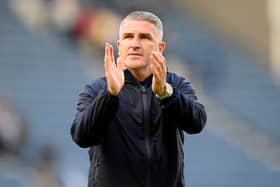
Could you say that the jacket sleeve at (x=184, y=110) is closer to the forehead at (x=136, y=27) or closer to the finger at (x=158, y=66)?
the finger at (x=158, y=66)

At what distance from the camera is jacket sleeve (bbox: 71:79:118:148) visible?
10.8 feet

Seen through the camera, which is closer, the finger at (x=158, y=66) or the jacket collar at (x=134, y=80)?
the finger at (x=158, y=66)

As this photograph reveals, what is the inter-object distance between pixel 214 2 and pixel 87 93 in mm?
5678

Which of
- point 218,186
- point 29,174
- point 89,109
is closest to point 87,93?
point 89,109

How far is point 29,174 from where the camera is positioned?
819 cm

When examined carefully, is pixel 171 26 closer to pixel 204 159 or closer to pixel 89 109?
pixel 204 159

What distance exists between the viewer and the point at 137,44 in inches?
137

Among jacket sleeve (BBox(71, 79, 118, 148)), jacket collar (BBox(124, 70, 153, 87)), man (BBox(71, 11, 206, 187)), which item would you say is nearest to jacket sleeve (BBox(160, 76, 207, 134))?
man (BBox(71, 11, 206, 187))

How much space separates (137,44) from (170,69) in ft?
17.1

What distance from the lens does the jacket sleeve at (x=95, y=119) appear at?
3.31 metres

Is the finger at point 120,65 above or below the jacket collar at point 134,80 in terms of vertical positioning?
above

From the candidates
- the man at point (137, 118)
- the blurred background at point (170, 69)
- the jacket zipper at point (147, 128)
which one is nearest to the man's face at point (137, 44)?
the man at point (137, 118)

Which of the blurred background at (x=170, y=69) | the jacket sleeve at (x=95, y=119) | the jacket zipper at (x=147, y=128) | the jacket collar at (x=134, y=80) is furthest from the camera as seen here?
the blurred background at (x=170, y=69)

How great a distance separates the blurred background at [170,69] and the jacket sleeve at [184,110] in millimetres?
4741
